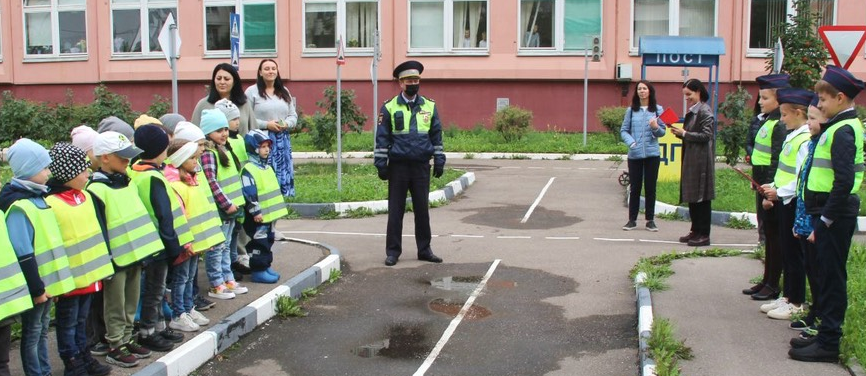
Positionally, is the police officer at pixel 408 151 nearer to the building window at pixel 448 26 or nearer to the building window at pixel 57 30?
the building window at pixel 448 26

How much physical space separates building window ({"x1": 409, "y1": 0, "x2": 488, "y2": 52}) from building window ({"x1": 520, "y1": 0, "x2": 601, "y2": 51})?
4.33 feet

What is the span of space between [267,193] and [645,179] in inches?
224

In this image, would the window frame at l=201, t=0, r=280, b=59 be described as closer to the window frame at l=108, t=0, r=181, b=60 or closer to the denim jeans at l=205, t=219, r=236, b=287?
the window frame at l=108, t=0, r=181, b=60

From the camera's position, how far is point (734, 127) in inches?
666

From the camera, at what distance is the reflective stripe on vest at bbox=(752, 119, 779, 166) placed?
344 inches

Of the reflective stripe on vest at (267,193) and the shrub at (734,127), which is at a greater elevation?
the shrub at (734,127)

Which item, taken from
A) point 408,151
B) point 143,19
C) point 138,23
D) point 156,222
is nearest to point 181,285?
point 156,222

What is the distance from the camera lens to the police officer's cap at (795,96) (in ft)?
24.5

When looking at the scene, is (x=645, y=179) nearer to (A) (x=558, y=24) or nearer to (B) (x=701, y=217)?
(B) (x=701, y=217)

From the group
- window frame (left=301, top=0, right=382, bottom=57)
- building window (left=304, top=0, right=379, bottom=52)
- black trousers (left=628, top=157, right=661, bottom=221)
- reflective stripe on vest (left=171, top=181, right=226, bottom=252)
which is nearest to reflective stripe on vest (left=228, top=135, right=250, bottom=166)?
reflective stripe on vest (left=171, top=181, right=226, bottom=252)

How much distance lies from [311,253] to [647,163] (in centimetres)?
468

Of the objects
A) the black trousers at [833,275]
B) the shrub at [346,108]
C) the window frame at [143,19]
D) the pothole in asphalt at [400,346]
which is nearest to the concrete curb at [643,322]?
the black trousers at [833,275]

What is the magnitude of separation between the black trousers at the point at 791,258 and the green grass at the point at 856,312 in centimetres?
41

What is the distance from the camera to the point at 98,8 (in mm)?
31141
